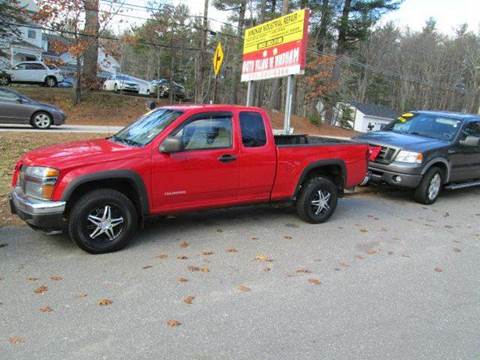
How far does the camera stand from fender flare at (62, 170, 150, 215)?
500 centimetres

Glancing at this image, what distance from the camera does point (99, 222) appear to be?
207 inches

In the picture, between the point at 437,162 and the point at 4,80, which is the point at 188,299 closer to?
the point at 437,162

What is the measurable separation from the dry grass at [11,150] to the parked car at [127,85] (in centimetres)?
1954

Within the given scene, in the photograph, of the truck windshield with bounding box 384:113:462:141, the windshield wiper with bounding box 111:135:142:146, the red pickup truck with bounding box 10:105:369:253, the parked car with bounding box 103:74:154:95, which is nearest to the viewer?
the red pickup truck with bounding box 10:105:369:253

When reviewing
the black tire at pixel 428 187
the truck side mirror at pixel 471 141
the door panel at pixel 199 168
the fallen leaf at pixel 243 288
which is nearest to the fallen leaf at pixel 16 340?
the fallen leaf at pixel 243 288

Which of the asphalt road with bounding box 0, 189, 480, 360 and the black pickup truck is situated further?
the black pickup truck

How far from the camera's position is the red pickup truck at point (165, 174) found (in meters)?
5.09

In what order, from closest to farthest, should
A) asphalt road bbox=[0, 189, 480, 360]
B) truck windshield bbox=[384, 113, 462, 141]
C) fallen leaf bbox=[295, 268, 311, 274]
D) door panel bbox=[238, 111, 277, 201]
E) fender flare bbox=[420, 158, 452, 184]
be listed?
asphalt road bbox=[0, 189, 480, 360] → fallen leaf bbox=[295, 268, 311, 274] → door panel bbox=[238, 111, 277, 201] → fender flare bbox=[420, 158, 452, 184] → truck windshield bbox=[384, 113, 462, 141]

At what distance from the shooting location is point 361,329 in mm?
3949

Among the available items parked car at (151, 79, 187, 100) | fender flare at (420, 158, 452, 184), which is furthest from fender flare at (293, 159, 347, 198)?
parked car at (151, 79, 187, 100)

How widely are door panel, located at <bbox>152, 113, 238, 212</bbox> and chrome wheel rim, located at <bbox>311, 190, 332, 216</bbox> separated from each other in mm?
1506

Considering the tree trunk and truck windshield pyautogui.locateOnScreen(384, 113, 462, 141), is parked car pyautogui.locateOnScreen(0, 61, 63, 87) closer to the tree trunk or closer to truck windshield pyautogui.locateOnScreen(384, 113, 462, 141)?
the tree trunk

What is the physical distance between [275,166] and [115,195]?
2.34m

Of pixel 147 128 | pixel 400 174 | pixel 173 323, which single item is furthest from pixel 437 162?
pixel 173 323
